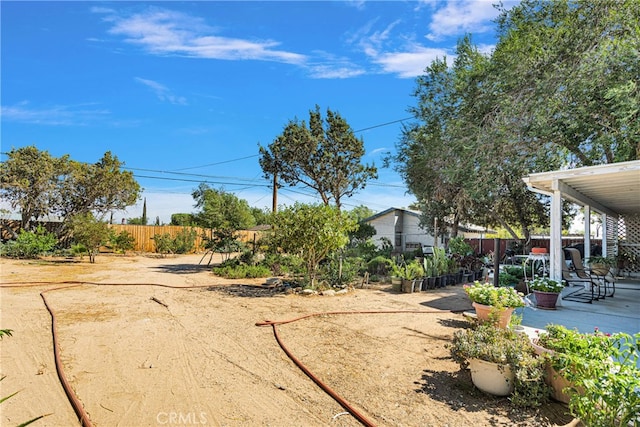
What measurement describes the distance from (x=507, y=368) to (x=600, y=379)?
89cm

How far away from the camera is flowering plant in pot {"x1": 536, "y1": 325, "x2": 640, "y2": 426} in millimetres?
1761

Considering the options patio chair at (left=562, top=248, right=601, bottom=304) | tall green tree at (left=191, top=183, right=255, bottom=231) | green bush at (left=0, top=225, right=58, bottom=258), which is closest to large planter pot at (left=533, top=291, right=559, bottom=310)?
patio chair at (left=562, top=248, right=601, bottom=304)

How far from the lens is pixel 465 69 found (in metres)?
11.1

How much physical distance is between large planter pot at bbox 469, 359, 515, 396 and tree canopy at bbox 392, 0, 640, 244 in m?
7.54

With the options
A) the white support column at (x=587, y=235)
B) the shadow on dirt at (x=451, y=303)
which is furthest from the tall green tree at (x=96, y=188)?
the white support column at (x=587, y=235)

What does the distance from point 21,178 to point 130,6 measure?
15065 millimetres

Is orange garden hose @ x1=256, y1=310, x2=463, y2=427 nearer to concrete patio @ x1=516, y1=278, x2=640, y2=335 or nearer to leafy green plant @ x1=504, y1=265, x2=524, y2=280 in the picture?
concrete patio @ x1=516, y1=278, x2=640, y2=335

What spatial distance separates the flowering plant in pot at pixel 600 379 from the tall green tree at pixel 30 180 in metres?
20.6

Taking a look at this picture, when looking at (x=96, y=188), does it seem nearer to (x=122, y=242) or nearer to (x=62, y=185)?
(x=62, y=185)

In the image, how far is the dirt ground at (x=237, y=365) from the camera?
2.58 metres

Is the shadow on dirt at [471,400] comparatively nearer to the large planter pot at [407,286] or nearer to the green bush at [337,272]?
the large planter pot at [407,286]

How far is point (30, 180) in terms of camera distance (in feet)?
53.6

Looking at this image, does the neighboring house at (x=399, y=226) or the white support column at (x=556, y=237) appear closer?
the white support column at (x=556, y=237)

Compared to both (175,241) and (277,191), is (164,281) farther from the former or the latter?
(175,241)
